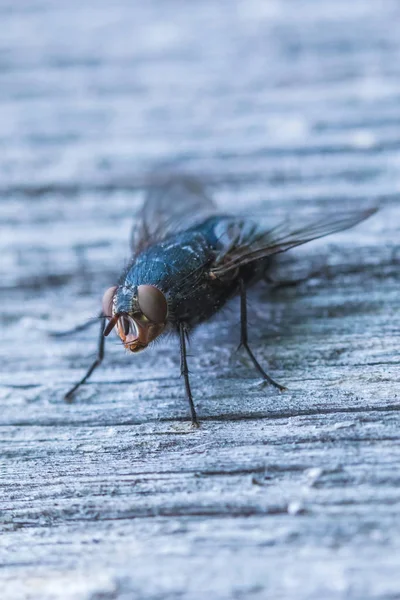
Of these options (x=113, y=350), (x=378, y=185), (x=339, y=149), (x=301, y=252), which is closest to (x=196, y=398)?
(x=113, y=350)

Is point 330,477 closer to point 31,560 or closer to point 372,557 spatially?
point 372,557

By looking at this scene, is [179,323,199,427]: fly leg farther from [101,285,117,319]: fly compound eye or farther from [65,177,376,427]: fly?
[101,285,117,319]: fly compound eye

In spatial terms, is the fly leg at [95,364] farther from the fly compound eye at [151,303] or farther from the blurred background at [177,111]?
the blurred background at [177,111]

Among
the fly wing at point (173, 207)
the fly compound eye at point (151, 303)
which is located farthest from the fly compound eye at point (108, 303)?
the fly wing at point (173, 207)

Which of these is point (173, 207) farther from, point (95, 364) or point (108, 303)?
point (95, 364)

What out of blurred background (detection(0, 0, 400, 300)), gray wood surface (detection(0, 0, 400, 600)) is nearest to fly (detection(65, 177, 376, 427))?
gray wood surface (detection(0, 0, 400, 600))
